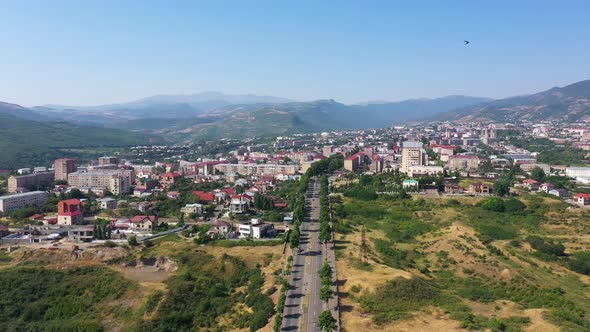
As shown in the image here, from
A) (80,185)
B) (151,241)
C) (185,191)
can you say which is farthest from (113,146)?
(151,241)

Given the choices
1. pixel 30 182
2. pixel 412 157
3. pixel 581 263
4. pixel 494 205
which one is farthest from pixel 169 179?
pixel 581 263

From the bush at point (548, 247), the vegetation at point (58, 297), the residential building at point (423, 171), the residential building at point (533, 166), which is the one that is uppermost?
the residential building at point (423, 171)

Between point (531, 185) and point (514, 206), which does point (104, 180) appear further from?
point (531, 185)

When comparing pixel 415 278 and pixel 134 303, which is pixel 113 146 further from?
pixel 415 278

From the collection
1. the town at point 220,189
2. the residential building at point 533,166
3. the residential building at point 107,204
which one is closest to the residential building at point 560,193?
the town at point 220,189

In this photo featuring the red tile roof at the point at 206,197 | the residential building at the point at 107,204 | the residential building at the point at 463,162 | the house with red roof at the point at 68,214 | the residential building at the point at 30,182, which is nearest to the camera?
the house with red roof at the point at 68,214

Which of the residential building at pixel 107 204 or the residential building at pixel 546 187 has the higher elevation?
the residential building at pixel 546 187

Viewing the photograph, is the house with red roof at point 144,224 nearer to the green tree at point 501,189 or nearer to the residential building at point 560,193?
the green tree at point 501,189
